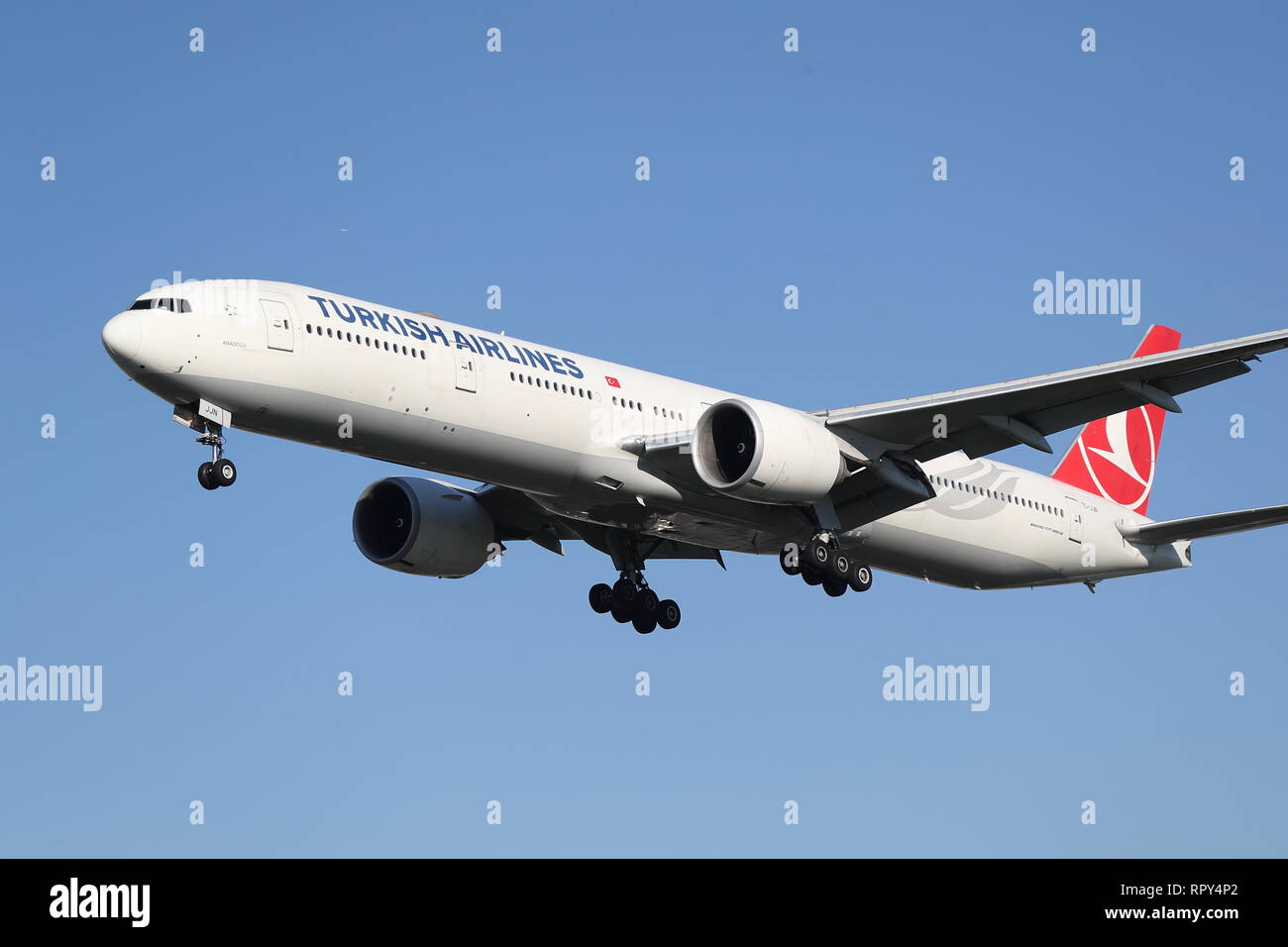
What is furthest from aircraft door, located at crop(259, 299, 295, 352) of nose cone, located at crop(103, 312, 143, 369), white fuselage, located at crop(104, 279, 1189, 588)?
nose cone, located at crop(103, 312, 143, 369)

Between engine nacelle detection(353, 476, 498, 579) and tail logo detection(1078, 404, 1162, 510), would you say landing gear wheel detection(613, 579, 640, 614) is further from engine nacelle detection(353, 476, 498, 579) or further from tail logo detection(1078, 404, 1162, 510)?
tail logo detection(1078, 404, 1162, 510)

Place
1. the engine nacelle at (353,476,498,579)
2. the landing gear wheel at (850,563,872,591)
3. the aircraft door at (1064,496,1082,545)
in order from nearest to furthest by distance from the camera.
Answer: the landing gear wheel at (850,563,872,591) < the engine nacelle at (353,476,498,579) < the aircraft door at (1064,496,1082,545)

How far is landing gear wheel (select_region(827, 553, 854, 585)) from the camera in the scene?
Answer: 36719mm

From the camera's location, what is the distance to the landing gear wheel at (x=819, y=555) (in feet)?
120

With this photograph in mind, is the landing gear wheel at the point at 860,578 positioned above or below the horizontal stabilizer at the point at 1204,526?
below

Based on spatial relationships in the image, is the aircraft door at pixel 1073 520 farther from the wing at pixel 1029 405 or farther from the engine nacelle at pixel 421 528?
the engine nacelle at pixel 421 528

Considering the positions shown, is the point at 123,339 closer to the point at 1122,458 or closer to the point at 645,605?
the point at 645,605

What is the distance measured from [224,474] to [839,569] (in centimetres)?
1317

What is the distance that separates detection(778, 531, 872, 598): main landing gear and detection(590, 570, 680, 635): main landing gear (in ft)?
13.3

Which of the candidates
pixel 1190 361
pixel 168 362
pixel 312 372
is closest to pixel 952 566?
pixel 1190 361

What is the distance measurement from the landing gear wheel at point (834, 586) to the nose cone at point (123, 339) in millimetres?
15016

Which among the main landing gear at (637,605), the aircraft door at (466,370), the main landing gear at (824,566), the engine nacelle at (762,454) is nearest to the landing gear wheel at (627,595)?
the main landing gear at (637,605)

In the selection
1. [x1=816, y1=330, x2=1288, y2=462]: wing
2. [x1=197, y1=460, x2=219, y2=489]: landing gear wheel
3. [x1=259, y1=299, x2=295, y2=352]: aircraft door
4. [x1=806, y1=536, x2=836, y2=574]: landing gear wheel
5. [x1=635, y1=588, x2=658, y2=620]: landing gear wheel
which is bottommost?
[x1=635, y1=588, x2=658, y2=620]: landing gear wheel

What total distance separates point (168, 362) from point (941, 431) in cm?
1548
